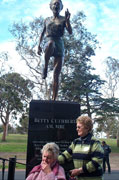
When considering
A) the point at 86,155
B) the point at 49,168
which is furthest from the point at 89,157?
the point at 49,168

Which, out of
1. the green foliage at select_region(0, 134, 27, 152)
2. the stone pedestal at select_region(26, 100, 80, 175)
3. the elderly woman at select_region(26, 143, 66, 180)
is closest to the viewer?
the elderly woman at select_region(26, 143, 66, 180)

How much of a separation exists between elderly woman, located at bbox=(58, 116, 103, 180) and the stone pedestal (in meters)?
1.83

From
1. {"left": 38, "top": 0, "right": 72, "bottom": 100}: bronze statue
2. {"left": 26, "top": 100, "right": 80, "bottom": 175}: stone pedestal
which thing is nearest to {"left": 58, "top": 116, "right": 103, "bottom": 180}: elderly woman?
{"left": 26, "top": 100, "right": 80, "bottom": 175}: stone pedestal

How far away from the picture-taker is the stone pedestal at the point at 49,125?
437 cm

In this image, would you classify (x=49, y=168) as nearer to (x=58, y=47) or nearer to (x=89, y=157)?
(x=89, y=157)

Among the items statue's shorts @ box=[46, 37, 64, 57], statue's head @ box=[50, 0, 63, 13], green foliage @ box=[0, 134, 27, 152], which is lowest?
green foliage @ box=[0, 134, 27, 152]

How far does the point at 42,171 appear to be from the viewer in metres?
2.33

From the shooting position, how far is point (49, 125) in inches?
178

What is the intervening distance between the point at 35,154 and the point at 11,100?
87.9 ft

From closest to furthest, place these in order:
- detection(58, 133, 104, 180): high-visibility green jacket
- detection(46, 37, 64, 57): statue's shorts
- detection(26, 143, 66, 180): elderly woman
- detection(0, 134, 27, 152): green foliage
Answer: detection(26, 143, 66, 180): elderly woman < detection(58, 133, 104, 180): high-visibility green jacket < detection(46, 37, 64, 57): statue's shorts < detection(0, 134, 27, 152): green foliage

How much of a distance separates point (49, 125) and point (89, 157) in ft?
6.95

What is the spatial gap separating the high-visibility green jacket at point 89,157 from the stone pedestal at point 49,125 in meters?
1.90

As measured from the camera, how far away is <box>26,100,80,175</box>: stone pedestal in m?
4.37

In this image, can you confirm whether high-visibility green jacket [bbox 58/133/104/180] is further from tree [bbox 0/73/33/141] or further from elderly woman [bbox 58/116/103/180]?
tree [bbox 0/73/33/141]
